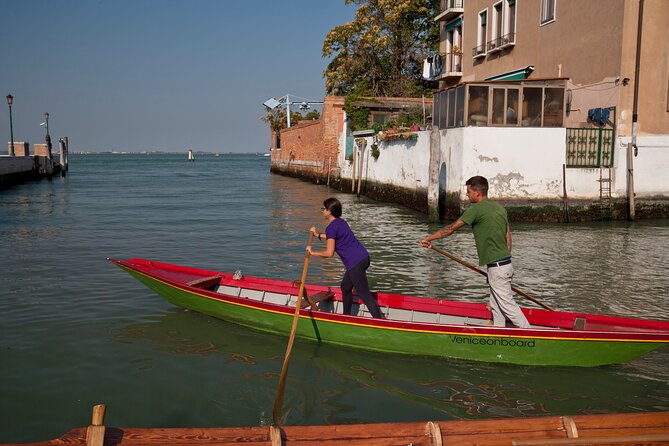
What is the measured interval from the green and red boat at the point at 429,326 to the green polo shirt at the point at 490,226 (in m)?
0.81

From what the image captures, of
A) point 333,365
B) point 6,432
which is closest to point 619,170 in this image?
point 333,365

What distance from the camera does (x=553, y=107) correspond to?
18.3m

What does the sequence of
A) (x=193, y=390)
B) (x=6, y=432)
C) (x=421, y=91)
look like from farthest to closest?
(x=421, y=91), (x=193, y=390), (x=6, y=432)

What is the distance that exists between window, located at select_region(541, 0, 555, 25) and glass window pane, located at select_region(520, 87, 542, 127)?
356cm

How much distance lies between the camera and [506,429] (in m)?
3.71

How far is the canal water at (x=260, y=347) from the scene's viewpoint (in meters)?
5.75

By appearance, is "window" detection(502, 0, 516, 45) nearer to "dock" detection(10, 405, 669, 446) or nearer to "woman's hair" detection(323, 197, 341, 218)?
"woman's hair" detection(323, 197, 341, 218)

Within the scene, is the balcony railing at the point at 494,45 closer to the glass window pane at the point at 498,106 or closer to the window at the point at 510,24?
the window at the point at 510,24

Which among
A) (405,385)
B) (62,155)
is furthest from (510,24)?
(62,155)

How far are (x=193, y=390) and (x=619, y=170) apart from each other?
16.1m

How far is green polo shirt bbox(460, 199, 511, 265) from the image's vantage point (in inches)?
243

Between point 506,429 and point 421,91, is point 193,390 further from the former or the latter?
point 421,91

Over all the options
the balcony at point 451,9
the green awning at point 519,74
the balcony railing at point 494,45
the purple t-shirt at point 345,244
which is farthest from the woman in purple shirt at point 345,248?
the balcony at point 451,9

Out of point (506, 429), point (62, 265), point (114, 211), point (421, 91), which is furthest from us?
point (421, 91)
